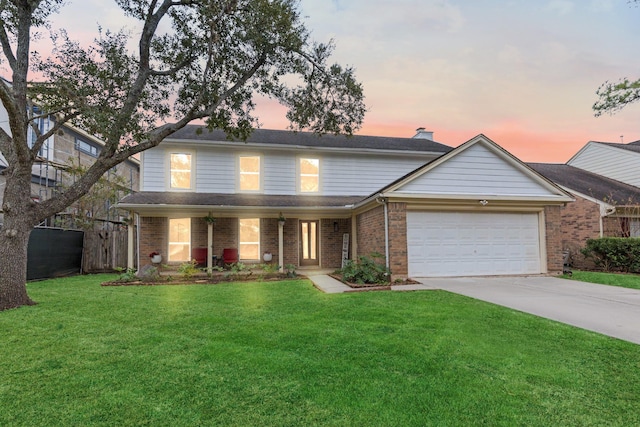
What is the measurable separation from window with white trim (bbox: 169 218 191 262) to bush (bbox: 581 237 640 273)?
15519 mm

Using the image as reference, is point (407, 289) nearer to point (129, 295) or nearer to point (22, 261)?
point (129, 295)

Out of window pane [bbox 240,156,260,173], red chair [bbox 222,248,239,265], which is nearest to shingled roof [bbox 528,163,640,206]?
window pane [bbox 240,156,260,173]

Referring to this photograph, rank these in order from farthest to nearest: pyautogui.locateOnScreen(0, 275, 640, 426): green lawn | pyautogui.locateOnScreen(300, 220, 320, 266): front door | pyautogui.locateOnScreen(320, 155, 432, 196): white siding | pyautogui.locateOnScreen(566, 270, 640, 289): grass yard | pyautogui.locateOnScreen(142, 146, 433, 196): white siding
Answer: pyautogui.locateOnScreen(320, 155, 432, 196): white siding, pyautogui.locateOnScreen(300, 220, 320, 266): front door, pyautogui.locateOnScreen(142, 146, 433, 196): white siding, pyautogui.locateOnScreen(566, 270, 640, 289): grass yard, pyautogui.locateOnScreen(0, 275, 640, 426): green lawn

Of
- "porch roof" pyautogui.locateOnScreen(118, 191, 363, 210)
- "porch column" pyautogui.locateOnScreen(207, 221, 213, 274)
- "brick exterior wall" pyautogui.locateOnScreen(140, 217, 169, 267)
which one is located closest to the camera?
"porch roof" pyautogui.locateOnScreen(118, 191, 363, 210)

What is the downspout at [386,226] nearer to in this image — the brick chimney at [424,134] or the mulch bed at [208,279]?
the mulch bed at [208,279]

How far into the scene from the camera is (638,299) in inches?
281

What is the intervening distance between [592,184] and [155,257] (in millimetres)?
20220

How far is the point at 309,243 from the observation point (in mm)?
14461

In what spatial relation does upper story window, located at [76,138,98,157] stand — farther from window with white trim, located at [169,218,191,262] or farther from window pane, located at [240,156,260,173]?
window pane, located at [240,156,260,173]

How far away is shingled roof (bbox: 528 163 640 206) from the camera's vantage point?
48.5 ft

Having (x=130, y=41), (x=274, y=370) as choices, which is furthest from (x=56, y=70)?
(x=274, y=370)

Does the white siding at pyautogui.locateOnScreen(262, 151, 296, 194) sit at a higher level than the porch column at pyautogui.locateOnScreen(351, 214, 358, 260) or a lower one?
higher

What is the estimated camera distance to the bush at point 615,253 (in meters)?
11.8

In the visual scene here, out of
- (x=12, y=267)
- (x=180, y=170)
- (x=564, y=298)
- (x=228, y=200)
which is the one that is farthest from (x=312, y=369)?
(x=180, y=170)
